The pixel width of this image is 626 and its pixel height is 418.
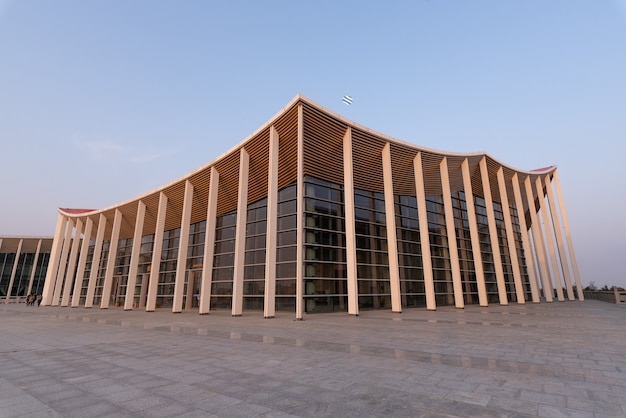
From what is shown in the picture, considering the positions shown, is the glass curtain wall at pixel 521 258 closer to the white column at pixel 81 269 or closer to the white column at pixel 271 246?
the white column at pixel 271 246

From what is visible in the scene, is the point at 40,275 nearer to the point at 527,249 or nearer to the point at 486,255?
the point at 486,255

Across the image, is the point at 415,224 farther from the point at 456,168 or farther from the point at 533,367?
the point at 533,367

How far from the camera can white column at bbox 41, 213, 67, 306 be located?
133ft

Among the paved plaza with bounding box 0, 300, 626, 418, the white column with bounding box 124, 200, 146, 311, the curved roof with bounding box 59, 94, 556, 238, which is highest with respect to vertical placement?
the curved roof with bounding box 59, 94, 556, 238

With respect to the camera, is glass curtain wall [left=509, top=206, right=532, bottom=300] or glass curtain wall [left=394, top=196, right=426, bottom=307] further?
glass curtain wall [left=509, top=206, right=532, bottom=300]

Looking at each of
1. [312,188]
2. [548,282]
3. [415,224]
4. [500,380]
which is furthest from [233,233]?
[548,282]

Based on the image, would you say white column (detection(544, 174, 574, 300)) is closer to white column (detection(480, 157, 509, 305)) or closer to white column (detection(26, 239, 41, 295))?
white column (detection(480, 157, 509, 305))

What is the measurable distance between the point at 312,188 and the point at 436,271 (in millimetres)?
14969

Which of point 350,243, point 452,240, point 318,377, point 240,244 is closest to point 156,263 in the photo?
point 240,244

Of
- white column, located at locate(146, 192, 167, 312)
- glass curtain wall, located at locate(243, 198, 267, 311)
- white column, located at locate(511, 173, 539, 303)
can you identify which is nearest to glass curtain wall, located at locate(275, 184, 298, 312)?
glass curtain wall, located at locate(243, 198, 267, 311)

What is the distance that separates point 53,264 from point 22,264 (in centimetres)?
2566

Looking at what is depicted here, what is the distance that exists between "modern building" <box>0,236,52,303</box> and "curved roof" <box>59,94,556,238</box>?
3743 cm

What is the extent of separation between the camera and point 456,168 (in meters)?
29.2

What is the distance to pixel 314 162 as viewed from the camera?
2381 cm
